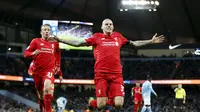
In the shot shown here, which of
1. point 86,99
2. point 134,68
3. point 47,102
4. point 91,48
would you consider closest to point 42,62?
point 47,102

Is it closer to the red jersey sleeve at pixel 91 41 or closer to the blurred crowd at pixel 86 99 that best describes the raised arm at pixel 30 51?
the red jersey sleeve at pixel 91 41

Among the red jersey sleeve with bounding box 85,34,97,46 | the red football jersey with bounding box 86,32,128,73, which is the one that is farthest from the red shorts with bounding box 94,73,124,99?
the red jersey sleeve with bounding box 85,34,97,46

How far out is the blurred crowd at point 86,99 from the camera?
2847cm

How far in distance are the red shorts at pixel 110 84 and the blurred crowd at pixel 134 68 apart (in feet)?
85.2

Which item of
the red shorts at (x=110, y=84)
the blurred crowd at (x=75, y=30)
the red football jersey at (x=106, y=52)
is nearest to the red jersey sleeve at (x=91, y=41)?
the red football jersey at (x=106, y=52)

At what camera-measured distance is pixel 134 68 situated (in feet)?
118

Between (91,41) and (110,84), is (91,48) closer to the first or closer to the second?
(91,41)

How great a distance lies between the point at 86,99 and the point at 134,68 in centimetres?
643

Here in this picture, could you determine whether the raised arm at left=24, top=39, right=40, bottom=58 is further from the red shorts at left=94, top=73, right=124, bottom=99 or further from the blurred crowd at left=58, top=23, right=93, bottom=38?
the blurred crowd at left=58, top=23, right=93, bottom=38

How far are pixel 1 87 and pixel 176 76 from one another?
1763 cm

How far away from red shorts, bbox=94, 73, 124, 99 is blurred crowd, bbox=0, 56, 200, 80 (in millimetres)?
A: 25984

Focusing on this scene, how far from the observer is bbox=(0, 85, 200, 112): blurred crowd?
2847 cm

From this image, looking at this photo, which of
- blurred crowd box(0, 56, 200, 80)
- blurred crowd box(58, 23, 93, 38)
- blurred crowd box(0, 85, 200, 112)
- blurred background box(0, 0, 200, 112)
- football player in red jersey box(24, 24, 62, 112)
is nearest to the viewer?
football player in red jersey box(24, 24, 62, 112)

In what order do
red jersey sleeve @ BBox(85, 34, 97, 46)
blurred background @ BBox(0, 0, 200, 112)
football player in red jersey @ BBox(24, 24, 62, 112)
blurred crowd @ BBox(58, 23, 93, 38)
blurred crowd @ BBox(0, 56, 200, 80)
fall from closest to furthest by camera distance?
red jersey sleeve @ BBox(85, 34, 97, 46)
football player in red jersey @ BBox(24, 24, 62, 112)
blurred background @ BBox(0, 0, 200, 112)
blurred crowd @ BBox(58, 23, 93, 38)
blurred crowd @ BBox(0, 56, 200, 80)
